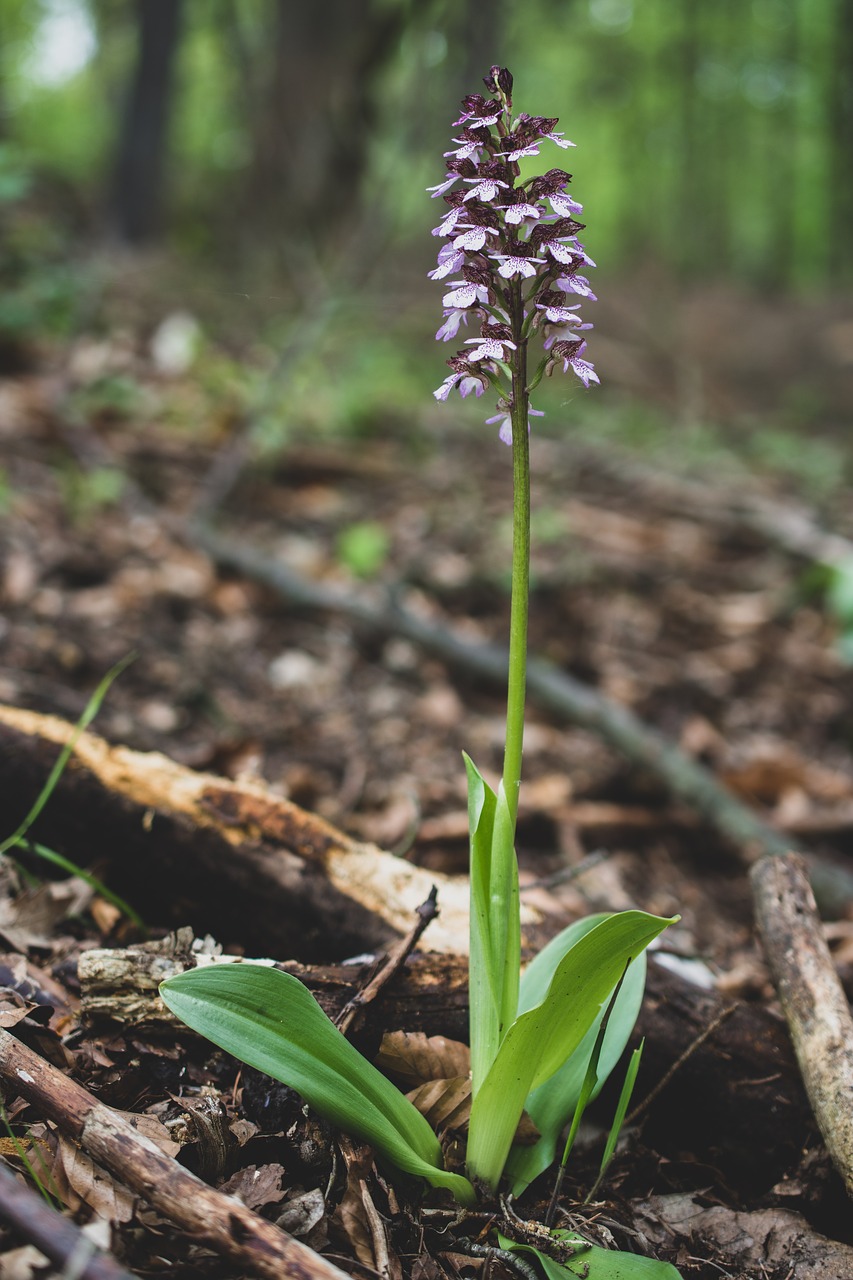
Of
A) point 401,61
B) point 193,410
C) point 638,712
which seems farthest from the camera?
point 401,61

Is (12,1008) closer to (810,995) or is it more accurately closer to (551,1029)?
(551,1029)

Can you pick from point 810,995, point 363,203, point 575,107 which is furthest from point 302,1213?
point 575,107

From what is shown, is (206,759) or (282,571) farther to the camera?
(282,571)

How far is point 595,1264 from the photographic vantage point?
1.44 m

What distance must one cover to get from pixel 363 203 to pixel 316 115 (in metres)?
0.97

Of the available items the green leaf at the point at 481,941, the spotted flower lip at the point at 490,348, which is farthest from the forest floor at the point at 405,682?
the spotted flower lip at the point at 490,348

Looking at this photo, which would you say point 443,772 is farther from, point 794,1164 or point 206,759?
point 794,1164

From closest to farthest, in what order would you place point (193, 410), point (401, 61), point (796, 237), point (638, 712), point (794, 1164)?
point (794, 1164) < point (638, 712) < point (193, 410) < point (401, 61) < point (796, 237)

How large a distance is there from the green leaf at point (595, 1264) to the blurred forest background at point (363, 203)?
4.12m

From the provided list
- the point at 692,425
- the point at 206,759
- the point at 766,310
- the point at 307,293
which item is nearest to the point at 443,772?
the point at 206,759

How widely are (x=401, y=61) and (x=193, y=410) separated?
6276 mm

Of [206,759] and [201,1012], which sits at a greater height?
[206,759]

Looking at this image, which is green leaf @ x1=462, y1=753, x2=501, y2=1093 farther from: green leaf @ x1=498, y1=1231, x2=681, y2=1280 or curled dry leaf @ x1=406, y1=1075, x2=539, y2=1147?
green leaf @ x1=498, y1=1231, x2=681, y2=1280

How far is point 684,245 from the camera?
21203 millimetres
